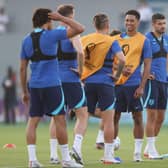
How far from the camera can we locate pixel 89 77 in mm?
13703

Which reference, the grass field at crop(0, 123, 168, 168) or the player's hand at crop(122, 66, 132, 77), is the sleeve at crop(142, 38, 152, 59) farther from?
the grass field at crop(0, 123, 168, 168)

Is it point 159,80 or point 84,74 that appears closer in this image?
point 84,74

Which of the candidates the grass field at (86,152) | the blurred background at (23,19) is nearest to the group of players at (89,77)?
the grass field at (86,152)

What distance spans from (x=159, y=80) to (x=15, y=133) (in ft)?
28.6

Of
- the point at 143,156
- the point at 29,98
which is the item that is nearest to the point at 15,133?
the point at 143,156

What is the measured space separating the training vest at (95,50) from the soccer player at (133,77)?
0.58 metres

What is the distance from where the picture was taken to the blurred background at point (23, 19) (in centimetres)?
3122

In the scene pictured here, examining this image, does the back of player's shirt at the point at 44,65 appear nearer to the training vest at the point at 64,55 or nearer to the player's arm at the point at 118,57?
the training vest at the point at 64,55

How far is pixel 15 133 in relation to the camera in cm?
2288

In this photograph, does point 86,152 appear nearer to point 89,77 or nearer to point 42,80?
point 89,77

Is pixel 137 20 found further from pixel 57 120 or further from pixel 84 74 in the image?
pixel 57 120

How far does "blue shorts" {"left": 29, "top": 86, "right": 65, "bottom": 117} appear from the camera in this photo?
12250mm

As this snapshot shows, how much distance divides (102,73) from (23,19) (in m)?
20.5

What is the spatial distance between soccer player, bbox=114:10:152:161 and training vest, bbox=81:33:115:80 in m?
0.58
